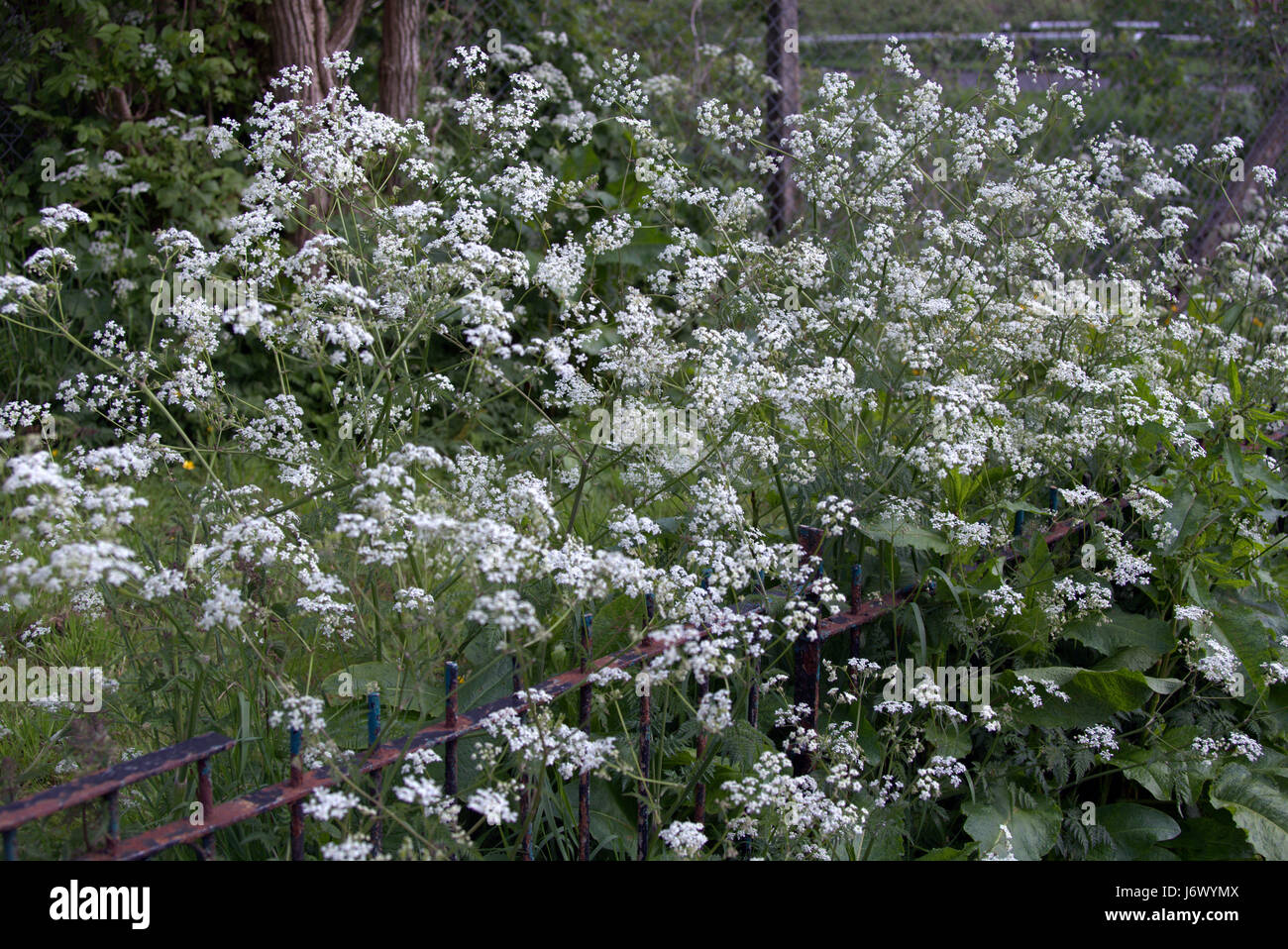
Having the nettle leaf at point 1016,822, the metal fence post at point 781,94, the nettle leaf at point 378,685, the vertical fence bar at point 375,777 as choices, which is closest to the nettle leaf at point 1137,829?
the nettle leaf at point 1016,822

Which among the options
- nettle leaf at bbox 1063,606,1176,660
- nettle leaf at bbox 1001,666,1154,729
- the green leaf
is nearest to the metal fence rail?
the green leaf

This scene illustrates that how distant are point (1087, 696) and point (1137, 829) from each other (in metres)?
0.39

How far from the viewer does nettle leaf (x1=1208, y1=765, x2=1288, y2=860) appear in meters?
3.00

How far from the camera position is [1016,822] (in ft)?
9.68

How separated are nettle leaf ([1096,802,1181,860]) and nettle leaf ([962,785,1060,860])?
0.82 ft

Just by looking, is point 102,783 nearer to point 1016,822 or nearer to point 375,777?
point 375,777

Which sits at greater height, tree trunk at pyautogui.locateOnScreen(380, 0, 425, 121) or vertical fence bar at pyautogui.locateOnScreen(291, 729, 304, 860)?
tree trunk at pyautogui.locateOnScreen(380, 0, 425, 121)

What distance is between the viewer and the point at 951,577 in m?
3.21

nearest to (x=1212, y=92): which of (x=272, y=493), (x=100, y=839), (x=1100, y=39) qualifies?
(x=1100, y=39)

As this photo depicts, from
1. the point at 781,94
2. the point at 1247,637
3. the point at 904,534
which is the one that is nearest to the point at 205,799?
the point at 904,534

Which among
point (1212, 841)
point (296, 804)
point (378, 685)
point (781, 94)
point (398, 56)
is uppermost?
point (781, 94)

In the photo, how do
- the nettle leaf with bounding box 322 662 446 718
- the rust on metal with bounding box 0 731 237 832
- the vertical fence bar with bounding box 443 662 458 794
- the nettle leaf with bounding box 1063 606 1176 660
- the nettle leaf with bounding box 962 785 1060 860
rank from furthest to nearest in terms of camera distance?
the nettle leaf with bounding box 1063 606 1176 660 < the nettle leaf with bounding box 962 785 1060 860 < the nettle leaf with bounding box 322 662 446 718 < the vertical fence bar with bounding box 443 662 458 794 < the rust on metal with bounding box 0 731 237 832

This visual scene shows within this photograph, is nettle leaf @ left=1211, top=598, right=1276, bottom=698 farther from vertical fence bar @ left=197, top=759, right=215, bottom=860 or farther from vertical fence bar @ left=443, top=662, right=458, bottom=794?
vertical fence bar @ left=197, top=759, right=215, bottom=860

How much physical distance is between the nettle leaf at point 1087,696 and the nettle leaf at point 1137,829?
0.91ft
